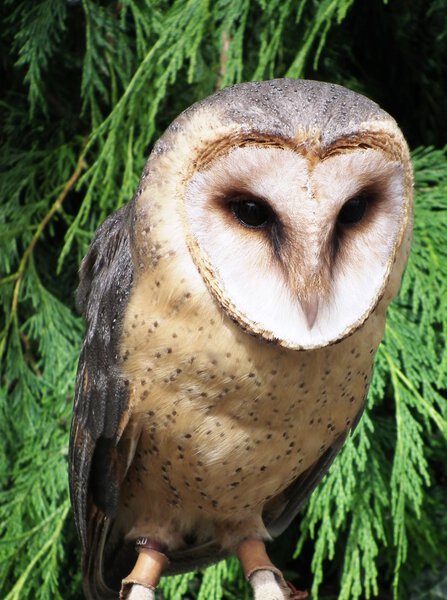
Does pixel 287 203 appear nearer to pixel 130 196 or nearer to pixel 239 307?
pixel 239 307

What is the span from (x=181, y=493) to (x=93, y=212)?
1.26m

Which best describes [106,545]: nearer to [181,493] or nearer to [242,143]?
[181,493]

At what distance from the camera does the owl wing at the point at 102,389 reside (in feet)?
4.58

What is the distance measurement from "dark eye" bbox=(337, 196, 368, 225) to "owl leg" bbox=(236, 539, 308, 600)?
0.66 m

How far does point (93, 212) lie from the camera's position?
256cm

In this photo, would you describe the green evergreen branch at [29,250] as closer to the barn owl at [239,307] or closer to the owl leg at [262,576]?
the barn owl at [239,307]

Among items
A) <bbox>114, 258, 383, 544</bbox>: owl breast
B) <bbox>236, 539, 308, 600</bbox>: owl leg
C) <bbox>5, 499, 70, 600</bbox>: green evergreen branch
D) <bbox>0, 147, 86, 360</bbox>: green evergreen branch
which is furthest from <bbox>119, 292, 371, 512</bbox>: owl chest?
<bbox>0, 147, 86, 360</bbox>: green evergreen branch

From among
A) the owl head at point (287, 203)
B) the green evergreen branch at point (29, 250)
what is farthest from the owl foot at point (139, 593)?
the green evergreen branch at point (29, 250)

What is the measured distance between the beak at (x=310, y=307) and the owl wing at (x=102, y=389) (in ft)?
1.09

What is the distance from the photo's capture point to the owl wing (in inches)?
55.0

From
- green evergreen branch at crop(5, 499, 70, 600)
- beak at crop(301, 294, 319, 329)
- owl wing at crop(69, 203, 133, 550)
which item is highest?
beak at crop(301, 294, 319, 329)

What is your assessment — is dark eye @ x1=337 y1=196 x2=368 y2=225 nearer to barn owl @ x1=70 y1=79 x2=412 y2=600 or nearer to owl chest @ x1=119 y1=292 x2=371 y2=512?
barn owl @ x1=70 y1=79 x2=412 y2=600

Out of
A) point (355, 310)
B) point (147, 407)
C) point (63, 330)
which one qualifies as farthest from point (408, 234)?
point (63, 330)

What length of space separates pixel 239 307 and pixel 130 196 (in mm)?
1113
